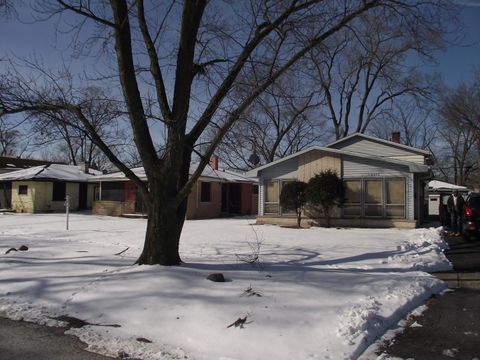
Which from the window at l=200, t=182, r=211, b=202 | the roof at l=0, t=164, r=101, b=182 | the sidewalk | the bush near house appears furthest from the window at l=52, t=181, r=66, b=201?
the sidewalk

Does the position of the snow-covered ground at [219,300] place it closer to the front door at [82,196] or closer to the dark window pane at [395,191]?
the dark window pane at [395,191]

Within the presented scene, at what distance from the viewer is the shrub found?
2098 cm

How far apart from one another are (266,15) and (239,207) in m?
25.5

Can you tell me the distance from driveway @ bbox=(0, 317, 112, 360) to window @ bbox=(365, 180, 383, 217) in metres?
17.2

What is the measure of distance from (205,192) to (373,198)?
38.3 feet

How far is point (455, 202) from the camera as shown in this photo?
16391 mm

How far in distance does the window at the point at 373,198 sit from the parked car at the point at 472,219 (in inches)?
222

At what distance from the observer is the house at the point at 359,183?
66.3 feet

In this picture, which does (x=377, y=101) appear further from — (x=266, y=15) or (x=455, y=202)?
(x=266, y=15)

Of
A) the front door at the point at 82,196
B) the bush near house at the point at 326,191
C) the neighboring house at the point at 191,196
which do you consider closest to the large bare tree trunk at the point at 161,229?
the bush near house at the point at 326,191

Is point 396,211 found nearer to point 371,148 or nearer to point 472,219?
point 371,148

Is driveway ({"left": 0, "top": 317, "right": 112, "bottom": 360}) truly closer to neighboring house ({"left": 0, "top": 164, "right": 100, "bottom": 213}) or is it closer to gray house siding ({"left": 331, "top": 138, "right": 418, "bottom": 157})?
gray house siding ({"left": 331, "top": 138, "right": 418, "bottom": 157})

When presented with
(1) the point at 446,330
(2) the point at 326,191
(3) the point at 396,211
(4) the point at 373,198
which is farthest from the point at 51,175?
(1) the point at 446,330

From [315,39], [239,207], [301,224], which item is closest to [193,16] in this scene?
[315,39]
